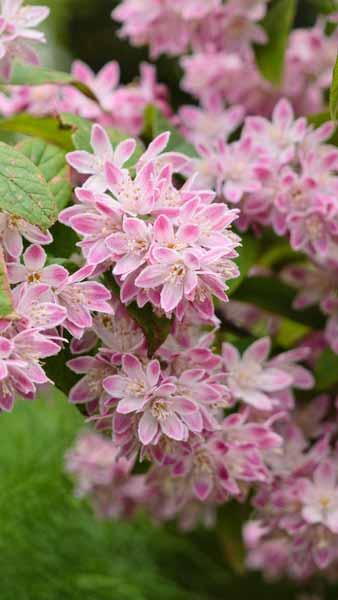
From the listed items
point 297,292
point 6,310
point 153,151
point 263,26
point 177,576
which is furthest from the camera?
point 177,576

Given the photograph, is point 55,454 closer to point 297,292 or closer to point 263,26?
point 297,292

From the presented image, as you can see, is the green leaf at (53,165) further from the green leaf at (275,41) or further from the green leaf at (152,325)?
the green leaf at (275,41)

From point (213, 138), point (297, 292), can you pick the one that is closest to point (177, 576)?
point (297, 292)

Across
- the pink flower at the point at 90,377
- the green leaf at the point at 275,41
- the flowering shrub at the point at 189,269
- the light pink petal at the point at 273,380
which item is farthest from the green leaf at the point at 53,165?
the green leaf at the point at 275,41

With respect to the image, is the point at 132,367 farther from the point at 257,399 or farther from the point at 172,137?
the point at 172,137

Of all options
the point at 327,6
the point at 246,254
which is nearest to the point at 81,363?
the point at 246,254

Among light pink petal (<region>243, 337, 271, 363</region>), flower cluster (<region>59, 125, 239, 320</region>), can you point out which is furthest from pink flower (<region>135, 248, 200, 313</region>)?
light pink petal (<region>243, 337, 271, 363</region>)
